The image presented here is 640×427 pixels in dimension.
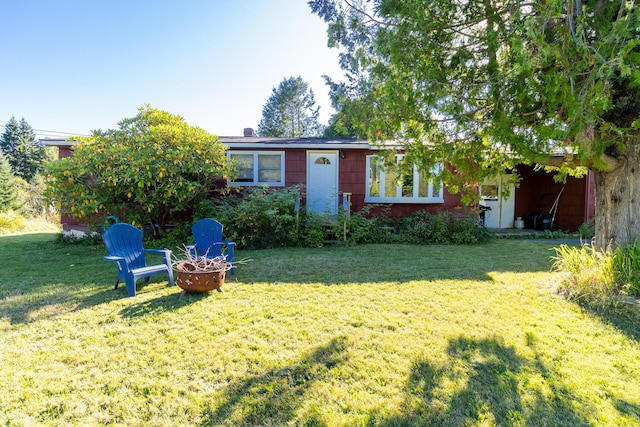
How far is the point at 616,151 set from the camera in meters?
3.81

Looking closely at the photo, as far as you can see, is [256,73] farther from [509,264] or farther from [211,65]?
[509,264]

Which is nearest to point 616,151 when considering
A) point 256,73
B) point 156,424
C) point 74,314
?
point 156,424

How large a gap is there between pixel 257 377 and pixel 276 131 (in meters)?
29.0

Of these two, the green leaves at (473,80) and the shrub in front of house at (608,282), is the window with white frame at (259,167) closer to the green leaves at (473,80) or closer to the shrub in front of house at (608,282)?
the green leaves at (473,80)

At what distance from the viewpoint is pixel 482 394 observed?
78.6 inches

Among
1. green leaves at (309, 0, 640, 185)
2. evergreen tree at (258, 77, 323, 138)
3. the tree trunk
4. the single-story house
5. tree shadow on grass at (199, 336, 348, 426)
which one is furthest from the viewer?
evergreen tree at (258, 77, 323, 138)

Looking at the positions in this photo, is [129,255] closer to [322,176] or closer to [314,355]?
[314,355]

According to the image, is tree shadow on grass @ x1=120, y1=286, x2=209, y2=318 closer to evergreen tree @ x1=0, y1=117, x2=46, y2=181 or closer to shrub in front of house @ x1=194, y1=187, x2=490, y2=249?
shrub in front of house @ x1=194, y1=187, x2=490, y2=249

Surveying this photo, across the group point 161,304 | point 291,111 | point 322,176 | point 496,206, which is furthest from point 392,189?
point 291,111

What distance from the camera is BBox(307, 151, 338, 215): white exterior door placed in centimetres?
944

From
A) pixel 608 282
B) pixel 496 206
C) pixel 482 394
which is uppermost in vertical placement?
pixel 496 206

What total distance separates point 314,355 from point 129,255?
3.34 meters

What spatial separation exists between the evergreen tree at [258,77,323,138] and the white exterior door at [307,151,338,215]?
2076 cm

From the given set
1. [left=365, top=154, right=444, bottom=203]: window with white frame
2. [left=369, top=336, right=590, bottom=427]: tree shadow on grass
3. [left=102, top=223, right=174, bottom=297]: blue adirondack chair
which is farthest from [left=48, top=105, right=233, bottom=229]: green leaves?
[left=369, top=336, right=590, bottom=427]: tree shadow on grass
